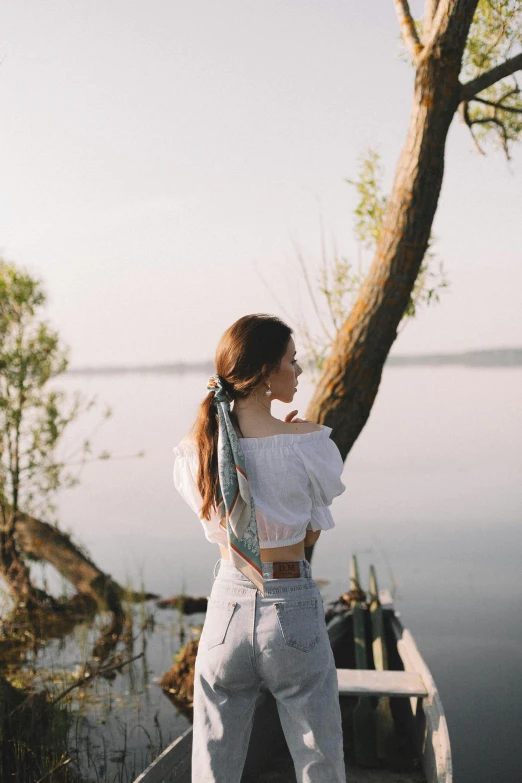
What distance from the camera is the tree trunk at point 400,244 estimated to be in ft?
15.1

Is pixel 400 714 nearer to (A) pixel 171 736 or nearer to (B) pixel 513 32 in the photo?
(A) pixel 171 736

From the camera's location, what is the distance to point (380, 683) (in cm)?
385

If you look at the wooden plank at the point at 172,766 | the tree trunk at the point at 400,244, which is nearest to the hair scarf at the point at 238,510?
the wooden plank at the point at 172,766

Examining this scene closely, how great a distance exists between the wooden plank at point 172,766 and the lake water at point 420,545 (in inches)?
53.8

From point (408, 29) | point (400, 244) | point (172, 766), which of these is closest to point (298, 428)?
point (172, 766)

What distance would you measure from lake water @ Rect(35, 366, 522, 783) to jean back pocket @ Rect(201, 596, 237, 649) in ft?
2.09

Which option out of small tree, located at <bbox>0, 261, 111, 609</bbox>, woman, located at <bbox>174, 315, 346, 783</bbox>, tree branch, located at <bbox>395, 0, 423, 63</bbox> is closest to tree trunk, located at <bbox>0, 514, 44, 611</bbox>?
small tree, located at <bbox>0, 261, 111, 609</bbox>

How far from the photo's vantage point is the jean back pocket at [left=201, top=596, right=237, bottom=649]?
2217 mm

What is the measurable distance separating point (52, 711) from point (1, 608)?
3000 mm

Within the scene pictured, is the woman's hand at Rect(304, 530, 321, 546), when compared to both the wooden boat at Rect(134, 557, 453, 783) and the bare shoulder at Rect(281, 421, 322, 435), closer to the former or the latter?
the bare shoulder at Rect(281, 421, 322, 435)

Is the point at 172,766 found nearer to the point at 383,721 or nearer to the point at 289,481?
the point at 383,721

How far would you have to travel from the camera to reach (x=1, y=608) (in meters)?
7.16

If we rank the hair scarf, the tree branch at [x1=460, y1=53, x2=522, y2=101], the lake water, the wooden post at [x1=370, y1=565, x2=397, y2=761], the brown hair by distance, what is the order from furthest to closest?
the lake water
the tree branch at [x1=460, y1=53, x2=522, y2=101]
the wooden post at [x1=370, y1=565, x2=397, y2=761]
the brown hair
the hair scarf

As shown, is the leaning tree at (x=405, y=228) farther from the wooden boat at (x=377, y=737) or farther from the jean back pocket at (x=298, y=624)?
the jean back pocket at (x=298, y=624)
